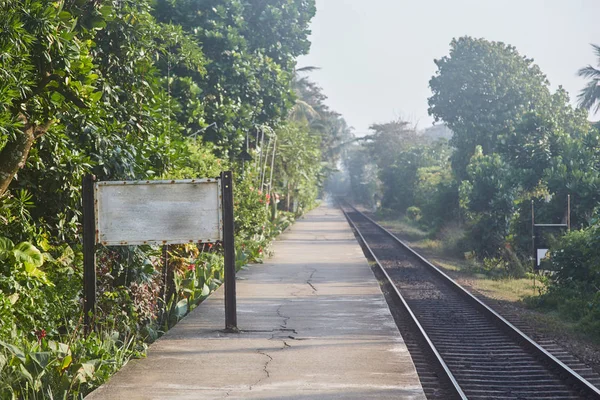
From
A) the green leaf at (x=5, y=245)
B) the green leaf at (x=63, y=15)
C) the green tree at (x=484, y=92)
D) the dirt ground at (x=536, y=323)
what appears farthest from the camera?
the green tree at (x=484, y=92)

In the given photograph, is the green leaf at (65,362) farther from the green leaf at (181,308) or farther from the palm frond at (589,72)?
the palm frond at (589,72)

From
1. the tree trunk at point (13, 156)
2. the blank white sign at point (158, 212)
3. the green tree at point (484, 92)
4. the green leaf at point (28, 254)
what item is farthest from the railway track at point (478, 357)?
the green tree at point (484, 92)

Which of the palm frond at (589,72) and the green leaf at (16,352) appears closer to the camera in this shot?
the green leaf at (16,352)

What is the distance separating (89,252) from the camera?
9.02m

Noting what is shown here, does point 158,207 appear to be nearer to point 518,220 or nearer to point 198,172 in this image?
point 198,172

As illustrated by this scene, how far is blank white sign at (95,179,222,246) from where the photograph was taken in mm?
9250

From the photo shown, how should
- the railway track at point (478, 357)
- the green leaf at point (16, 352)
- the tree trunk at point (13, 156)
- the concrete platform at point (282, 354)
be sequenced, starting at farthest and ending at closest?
1. the railway track at point (478, 357)
2. the tree trunk at point (13, 156)
3. the concrete platform at point (282, 354)
4. the green leaf at point (16, 352)

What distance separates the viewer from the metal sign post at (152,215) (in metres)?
9.09

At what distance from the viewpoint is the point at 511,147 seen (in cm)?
2641

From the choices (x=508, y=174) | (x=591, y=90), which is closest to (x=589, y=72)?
(x=591, y=90)

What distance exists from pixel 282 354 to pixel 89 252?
2.53 m

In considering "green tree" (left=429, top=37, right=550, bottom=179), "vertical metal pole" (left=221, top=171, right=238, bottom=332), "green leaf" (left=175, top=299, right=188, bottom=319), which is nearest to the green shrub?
"green tree" (left=429, top=37, right=550, bottom=179)

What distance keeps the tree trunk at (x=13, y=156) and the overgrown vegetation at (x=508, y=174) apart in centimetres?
873

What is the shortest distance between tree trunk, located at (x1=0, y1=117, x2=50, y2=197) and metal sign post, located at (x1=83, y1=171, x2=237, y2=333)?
40.4 inches
